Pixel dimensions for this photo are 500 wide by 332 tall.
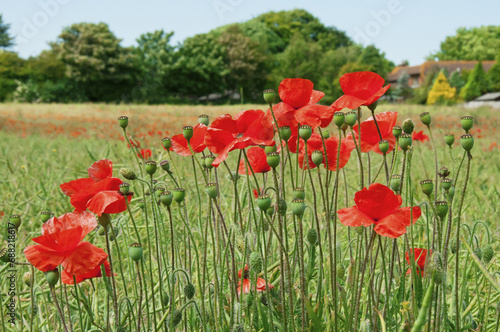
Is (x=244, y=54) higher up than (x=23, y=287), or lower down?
higher up

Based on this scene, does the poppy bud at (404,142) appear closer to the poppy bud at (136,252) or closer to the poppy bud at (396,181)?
the poppy bud at (396,181)

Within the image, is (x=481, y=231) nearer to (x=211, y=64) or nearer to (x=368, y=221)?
(x=368, y=221)

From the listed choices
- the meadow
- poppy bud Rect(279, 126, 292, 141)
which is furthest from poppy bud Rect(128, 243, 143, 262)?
poppy bud Rect(279, 126, 292, 141)

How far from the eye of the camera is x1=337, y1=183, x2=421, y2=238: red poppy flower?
810 mm

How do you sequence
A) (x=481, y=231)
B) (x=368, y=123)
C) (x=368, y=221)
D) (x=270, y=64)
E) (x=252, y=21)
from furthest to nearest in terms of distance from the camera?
(x=252, y=21)
(x=270, y=64)
(x=481, y=231)
(x=368, y=123)
(x=368, y=221)

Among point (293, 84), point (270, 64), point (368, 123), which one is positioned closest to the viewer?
point (293, 84)

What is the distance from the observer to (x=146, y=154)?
2.28 meters

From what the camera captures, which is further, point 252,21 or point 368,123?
point 252,21

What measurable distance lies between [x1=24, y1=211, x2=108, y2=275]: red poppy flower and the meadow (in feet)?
0.15

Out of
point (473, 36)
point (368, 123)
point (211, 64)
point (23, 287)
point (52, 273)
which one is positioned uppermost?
point (473, 36)

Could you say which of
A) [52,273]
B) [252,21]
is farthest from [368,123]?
[252,21]

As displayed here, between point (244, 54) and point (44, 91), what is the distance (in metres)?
15.3

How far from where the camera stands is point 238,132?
0.99 m

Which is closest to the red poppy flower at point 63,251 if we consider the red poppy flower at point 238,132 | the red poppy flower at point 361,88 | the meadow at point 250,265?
the meadow at point 250,265
